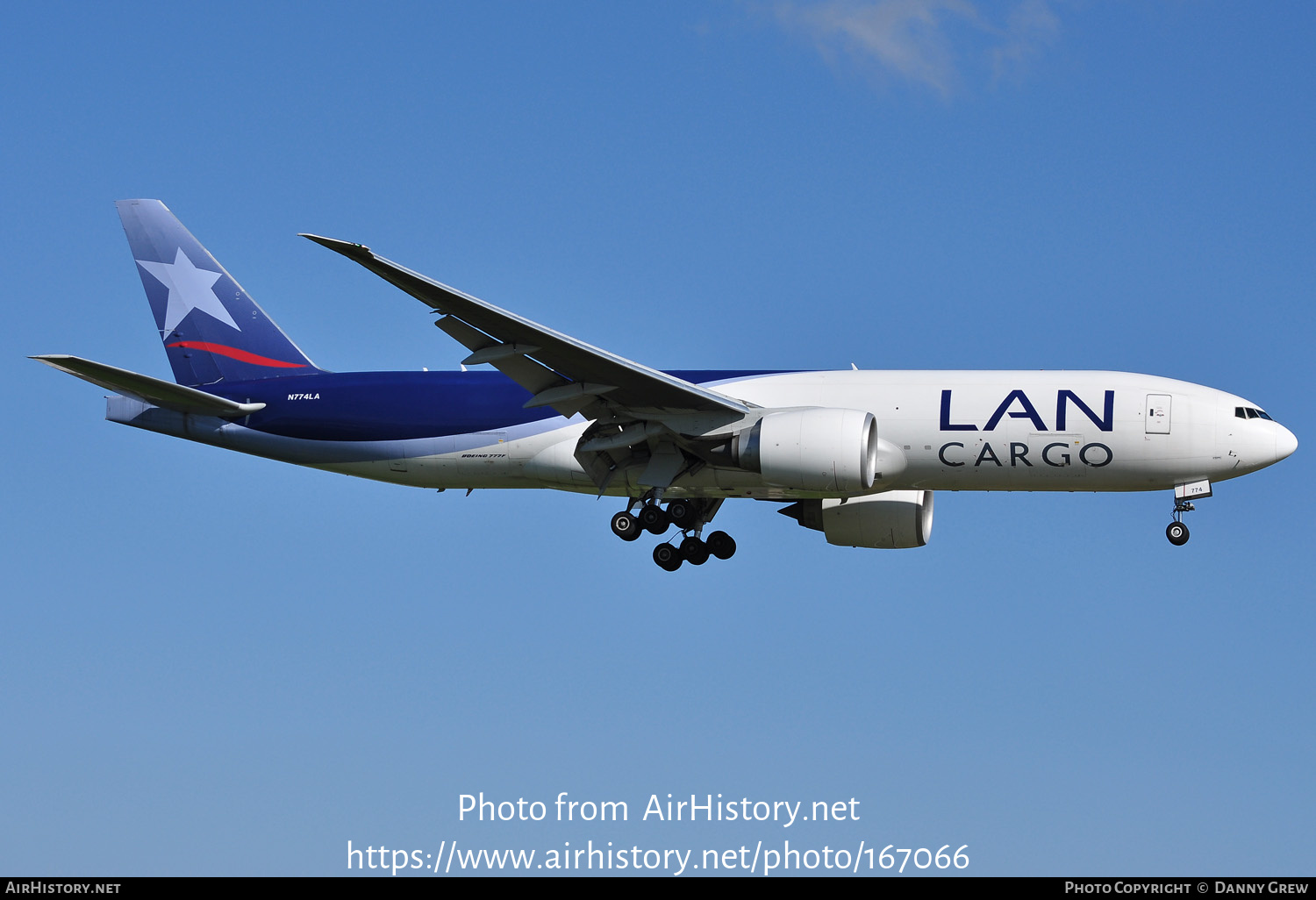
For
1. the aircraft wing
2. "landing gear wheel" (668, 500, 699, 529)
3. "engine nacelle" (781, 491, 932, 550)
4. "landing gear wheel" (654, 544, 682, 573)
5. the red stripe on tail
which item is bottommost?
"landing gear wheel" (654, 544, 682, 573)

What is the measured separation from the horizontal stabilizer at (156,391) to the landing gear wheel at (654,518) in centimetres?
883

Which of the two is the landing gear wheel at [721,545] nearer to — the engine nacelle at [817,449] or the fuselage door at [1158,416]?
the engine nacelle at [817,449]

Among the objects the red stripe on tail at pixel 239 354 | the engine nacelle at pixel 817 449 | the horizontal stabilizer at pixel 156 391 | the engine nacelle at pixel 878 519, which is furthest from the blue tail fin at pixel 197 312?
the engine nacelle at pixel 878 519

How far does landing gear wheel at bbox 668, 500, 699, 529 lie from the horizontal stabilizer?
9.28 m

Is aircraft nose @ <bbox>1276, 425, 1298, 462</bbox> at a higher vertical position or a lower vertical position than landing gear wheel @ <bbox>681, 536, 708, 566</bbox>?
higher

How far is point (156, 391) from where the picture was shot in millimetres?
32938

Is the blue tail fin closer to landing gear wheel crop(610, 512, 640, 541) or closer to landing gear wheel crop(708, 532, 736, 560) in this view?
landing gear wheel crop(610, 512, 640, 541)

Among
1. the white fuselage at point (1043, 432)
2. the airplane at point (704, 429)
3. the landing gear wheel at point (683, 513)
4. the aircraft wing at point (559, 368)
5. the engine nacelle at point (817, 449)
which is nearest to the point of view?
the aircraft wing at point (559, 368)

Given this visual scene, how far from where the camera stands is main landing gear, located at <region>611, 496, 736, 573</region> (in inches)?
1251

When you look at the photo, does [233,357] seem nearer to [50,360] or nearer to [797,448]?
[50,360]

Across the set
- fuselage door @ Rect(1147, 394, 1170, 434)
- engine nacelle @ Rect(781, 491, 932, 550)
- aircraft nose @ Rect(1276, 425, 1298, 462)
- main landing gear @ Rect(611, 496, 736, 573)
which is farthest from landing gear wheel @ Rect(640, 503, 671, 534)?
aircraft nose @ Rect(1276, 425, 1298, 462)

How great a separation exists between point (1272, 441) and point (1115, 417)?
3040 mm

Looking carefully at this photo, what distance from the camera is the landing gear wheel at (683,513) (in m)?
32.4

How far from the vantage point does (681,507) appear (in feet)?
106
